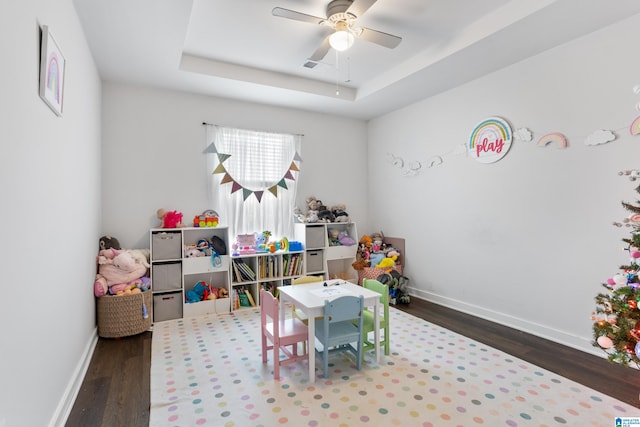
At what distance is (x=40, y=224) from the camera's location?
65.2 inches

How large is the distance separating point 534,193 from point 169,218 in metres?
3.84

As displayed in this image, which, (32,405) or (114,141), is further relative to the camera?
(114,141)

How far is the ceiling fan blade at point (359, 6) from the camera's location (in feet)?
7.38

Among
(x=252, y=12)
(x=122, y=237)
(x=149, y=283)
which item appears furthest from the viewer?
(x=122, y=237)

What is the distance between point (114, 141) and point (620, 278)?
4.60 meters

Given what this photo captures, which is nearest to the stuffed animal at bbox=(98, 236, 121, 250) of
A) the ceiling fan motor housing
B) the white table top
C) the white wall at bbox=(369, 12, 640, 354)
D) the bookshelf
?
the bookshelf

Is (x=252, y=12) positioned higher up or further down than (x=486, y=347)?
higher up

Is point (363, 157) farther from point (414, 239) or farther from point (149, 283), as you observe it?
point (149, 283)

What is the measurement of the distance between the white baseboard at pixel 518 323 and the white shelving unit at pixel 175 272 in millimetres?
2608

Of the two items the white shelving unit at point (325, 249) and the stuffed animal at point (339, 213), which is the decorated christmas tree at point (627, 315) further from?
the stuffed animal at point (339, 213)

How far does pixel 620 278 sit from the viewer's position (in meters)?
1.96

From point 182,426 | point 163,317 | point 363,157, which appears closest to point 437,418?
point 182,426

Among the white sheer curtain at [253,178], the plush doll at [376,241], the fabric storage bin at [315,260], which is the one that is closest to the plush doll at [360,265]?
the plush doll at [376,241]

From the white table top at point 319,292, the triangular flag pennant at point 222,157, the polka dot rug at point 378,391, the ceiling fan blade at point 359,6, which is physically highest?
the ceiling fan blade at point 359,6
